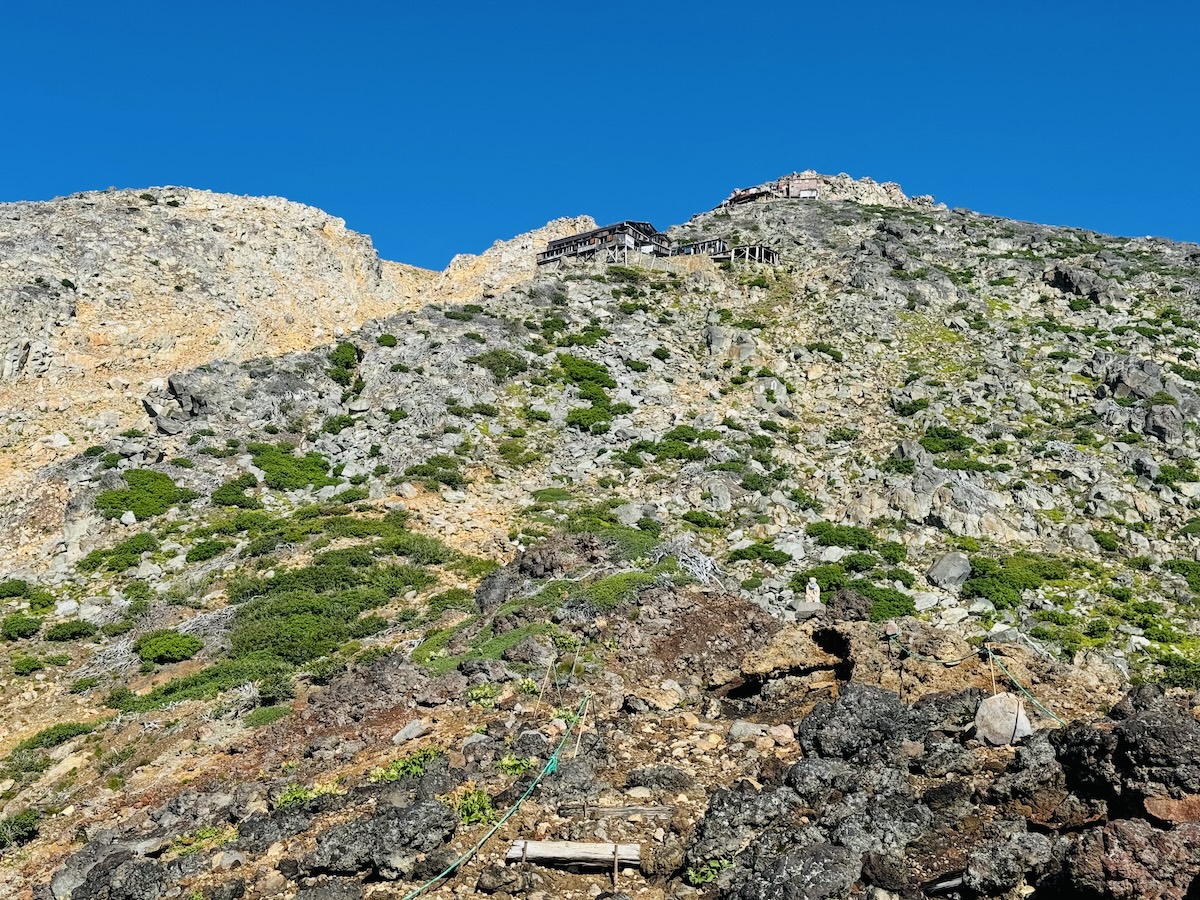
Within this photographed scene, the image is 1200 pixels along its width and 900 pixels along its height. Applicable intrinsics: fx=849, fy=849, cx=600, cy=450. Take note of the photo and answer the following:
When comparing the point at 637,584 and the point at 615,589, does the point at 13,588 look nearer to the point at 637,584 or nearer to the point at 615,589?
the point at 615,589

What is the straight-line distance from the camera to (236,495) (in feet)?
105

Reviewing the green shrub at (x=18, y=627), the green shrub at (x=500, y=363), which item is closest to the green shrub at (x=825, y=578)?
the green shrub at (x=500, y=363)

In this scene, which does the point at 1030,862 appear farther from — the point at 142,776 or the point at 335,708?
the point at 142,776

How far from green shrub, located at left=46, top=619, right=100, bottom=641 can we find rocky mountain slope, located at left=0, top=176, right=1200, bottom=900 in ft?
0.42

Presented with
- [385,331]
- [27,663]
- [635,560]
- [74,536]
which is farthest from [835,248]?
[27,663]

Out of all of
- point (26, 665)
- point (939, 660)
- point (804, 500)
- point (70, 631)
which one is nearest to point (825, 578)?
point (804, 500)

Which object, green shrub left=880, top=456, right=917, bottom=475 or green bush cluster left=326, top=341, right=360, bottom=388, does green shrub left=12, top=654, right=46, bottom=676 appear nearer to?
green bush cluster left=326, top=341, right=360, bottom=388

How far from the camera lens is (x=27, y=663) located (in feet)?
73.1

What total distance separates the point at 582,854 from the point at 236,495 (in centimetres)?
2607

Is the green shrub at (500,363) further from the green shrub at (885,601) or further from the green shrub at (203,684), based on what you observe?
the green shrub at (203,684)

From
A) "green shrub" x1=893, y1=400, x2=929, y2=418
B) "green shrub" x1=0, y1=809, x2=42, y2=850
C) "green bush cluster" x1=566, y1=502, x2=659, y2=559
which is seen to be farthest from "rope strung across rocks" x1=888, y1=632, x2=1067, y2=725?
"green shrub" x1=893, y1=400, x2=929, y2=418

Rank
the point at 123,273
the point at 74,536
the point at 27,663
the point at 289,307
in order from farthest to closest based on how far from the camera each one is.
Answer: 1. the point at 289,307
2. the point at 123,273
3. the point at 74,536
4. the point at 27,663

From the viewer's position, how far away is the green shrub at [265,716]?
17.1m

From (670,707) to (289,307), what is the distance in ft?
167
